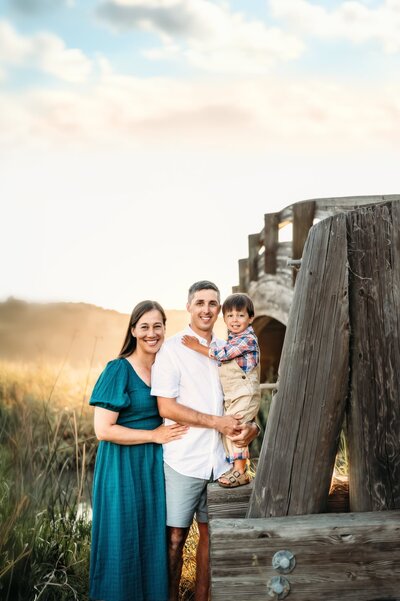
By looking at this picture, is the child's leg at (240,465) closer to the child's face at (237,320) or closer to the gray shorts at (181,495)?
the gray shorts at (181,495)

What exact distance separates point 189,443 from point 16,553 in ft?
4.48

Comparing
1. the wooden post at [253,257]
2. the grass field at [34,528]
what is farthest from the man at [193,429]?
the wooden post at [253,257]

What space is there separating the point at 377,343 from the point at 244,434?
1.14 meters

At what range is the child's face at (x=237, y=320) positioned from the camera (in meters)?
3.03

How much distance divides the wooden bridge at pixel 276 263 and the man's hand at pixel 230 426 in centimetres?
261

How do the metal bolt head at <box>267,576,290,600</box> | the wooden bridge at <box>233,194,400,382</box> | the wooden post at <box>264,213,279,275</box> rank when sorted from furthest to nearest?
the wooden post at <box>264,213,279,275</box>
the wooden bridge at <box>233,194,400,382</box>
the metal bolt head at <box>267,576,290,600</box>

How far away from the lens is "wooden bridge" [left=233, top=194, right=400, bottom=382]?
6422mm

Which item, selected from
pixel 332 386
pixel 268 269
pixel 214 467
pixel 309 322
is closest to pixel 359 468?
pixel 332 386

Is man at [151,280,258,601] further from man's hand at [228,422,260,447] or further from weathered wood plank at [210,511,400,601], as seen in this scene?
weathered wood plank at [210,511,400,601]

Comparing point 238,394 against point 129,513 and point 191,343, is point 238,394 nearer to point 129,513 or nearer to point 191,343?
point 191,343

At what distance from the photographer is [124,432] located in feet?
9.91

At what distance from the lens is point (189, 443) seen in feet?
9.73

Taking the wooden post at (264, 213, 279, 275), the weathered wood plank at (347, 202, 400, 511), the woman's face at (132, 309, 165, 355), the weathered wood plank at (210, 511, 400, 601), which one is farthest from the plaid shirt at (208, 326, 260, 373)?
the wooden post at (264, 213, 279, 275)

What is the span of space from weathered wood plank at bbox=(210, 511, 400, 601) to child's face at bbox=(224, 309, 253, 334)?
1.33 m
